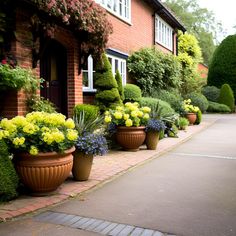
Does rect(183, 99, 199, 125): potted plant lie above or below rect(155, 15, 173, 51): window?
below

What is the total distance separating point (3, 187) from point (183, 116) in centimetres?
1324

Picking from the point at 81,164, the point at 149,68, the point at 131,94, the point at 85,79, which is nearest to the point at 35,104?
the point at 81,164

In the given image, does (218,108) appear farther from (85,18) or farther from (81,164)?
(81,164)

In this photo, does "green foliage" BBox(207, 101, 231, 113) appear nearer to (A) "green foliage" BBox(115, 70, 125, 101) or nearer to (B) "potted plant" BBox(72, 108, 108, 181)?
(A) "green foliage" BBox(115, 70, 125, 101)

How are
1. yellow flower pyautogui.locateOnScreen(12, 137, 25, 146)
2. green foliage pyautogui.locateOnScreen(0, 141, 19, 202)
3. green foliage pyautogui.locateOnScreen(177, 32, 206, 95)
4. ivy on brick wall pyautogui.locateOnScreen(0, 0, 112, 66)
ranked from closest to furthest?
green foliage pyautogui.locateOnScreen(0, 141, 19, 202), yellow flower pyautogui.locateOnScreen(12, 137, 25, 146), ivy on brick wall pyautogui.locateOnScreen(0, 0, 112, 66), green foliage pyautogui.locateOnScreen(177, 32, 206, 95)

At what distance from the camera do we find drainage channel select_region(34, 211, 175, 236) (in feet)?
13.3

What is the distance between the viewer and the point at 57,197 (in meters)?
5.28

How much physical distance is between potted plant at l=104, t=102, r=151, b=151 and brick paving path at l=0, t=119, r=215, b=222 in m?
0.26

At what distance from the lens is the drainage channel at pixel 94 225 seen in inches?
159

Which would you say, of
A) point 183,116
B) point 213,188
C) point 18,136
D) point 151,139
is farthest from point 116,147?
point 183,116

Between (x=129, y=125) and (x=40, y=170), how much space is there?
3998mm

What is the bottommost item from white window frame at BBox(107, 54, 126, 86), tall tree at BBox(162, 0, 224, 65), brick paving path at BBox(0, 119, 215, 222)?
brick paving path at BBox(0, 119, 215, 222)

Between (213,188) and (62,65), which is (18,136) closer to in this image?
(213,188)

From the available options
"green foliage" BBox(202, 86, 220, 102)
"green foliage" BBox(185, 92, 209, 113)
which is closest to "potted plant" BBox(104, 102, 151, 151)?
"green foliage" BBox(185, 92, 209, 113)
